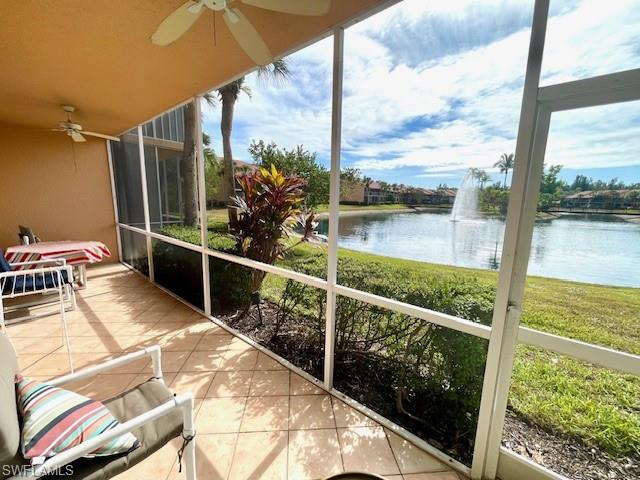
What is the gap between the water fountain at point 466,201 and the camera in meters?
1.50

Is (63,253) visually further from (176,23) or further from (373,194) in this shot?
(373,194)

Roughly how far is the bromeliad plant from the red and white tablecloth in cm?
259

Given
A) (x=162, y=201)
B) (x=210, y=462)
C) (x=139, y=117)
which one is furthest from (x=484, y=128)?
Result: (x=162, y=201)

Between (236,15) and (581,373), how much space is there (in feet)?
7.56

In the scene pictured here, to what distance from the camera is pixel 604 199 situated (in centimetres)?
115

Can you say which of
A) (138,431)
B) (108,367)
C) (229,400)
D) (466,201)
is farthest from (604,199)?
(229,400)

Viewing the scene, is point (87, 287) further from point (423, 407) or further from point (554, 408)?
point (554, 408)

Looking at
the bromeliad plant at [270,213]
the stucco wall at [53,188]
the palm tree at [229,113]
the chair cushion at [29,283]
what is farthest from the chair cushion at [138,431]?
the stucco wall at [53,188]

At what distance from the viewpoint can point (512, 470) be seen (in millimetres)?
1407

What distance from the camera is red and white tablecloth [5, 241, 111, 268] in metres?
3.54

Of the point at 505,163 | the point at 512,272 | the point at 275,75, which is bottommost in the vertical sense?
the point at 512,272

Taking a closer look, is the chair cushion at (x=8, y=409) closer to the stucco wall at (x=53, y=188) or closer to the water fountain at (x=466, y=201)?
the water fountain at (x=466, y=201)

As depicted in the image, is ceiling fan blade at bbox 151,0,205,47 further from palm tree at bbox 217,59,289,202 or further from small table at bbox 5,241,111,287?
small table at bbox 5,241,111,287

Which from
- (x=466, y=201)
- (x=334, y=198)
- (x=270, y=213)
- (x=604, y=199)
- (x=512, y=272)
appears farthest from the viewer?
(x=270, y=213)
